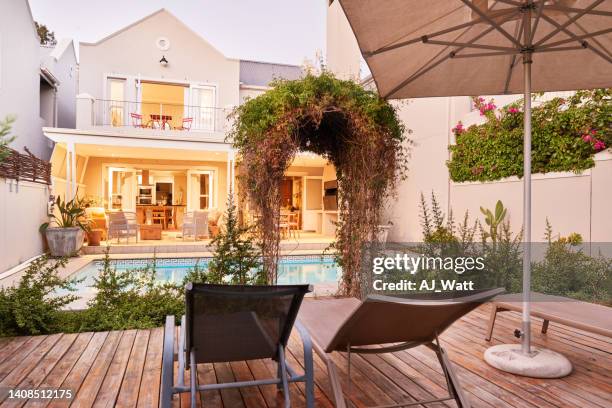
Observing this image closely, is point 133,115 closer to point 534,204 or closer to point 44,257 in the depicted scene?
point 44,257

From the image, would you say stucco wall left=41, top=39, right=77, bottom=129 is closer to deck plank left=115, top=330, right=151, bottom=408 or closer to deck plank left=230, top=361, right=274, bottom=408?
deck plank left=115, top=330, right=151, bottom=408

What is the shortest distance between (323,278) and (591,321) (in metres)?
6.08

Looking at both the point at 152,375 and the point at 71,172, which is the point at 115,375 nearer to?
the point at 152,375

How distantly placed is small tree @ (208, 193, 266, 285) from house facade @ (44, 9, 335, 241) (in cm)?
797

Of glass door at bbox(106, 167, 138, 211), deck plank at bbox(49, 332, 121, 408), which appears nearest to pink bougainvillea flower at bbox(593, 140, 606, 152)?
deck plank at bbox(49, 332, 121, 408)

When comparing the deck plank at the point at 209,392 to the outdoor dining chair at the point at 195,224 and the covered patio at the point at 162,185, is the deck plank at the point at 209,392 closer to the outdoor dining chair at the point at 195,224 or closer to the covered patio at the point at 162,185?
the covered patio at the point at 162,185

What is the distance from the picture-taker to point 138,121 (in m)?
14.4

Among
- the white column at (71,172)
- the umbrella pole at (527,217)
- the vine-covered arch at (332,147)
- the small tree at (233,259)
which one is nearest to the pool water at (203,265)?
the white column at (71,172)

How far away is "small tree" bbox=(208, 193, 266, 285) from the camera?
4422mm

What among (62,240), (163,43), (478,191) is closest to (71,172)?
(62,240)

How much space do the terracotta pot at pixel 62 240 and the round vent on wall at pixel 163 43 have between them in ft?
24.9

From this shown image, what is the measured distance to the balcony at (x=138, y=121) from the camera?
12016 millimetres

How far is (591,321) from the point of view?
2748 millimetres

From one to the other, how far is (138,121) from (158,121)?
74 centimetres
